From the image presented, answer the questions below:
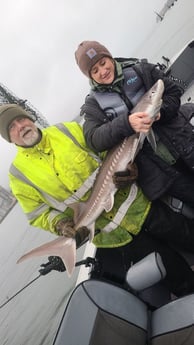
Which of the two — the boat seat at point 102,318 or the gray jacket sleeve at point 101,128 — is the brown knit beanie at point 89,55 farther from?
the boat seat at point 102,318

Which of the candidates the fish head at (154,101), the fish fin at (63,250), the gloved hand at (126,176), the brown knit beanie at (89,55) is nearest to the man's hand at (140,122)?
the fish head at (154,101)

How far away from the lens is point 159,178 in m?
3.54

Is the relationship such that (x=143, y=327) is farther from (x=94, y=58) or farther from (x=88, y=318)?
(x=94, y=58)

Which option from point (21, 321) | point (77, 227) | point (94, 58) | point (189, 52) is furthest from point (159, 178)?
point (21, 321)

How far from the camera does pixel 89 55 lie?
3424mm

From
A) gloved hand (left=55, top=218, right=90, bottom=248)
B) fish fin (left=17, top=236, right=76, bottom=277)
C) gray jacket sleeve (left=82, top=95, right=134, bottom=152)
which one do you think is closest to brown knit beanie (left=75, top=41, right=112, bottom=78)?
gray jacket sleeve (left=82, top=95, right=134, bottom=152)

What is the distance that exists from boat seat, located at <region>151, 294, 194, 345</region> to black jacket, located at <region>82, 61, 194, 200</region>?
3.22ft

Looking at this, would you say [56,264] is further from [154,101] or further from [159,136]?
[154,101]

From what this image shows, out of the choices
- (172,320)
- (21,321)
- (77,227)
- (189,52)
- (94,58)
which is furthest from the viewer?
(21,321)

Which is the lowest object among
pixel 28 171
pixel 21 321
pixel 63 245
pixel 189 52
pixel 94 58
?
pixel 21 321

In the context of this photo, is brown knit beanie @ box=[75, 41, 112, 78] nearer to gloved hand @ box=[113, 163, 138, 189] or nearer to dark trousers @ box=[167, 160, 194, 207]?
gloved hand @ box=[113, 163, 138, 189]

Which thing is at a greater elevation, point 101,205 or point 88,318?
point 101,205

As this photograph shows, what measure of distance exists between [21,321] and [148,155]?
13.9 metres

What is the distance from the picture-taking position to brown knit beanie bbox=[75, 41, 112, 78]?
3422 millimetres
